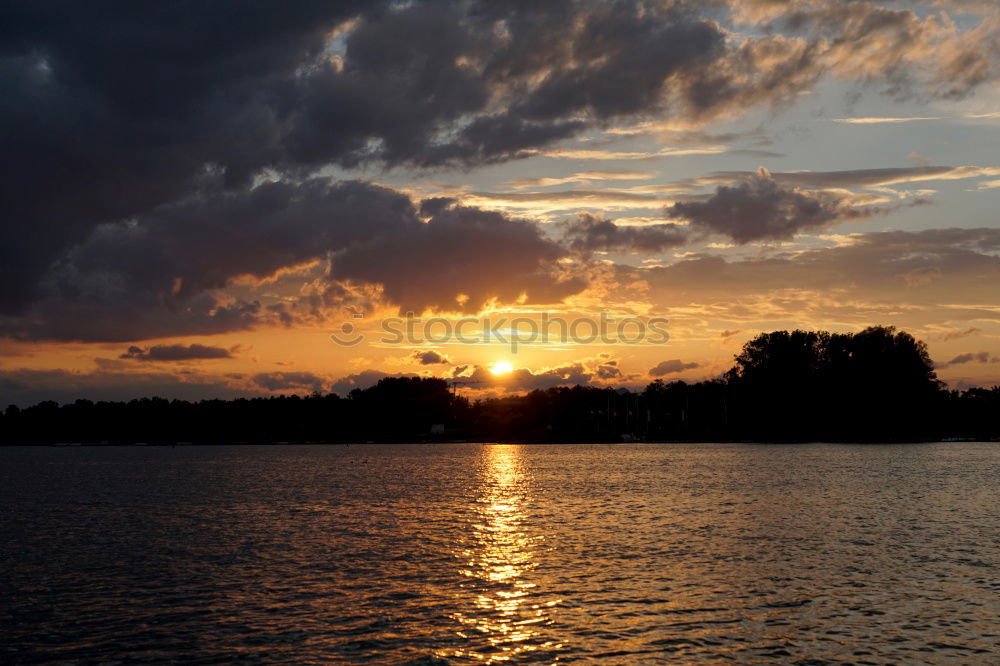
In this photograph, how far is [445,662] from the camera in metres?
31.2

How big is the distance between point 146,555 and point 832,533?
153 feet

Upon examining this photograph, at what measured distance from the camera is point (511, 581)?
153 feet

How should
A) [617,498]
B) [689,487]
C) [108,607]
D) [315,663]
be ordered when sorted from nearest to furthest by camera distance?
[315,663]
[108,607]
[617,498]
[689,487]

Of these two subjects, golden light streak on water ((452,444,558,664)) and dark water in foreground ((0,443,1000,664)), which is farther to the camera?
golden light streak on water ((452,444,558,664))

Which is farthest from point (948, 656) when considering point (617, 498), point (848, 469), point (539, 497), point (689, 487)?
point (848, 469)

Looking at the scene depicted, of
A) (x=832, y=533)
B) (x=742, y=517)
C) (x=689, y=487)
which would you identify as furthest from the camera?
(x=689, y=487)

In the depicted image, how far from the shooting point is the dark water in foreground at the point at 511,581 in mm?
33188

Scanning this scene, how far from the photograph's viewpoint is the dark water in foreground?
33.2 metres

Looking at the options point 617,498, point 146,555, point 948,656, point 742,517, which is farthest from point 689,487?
point 948,656

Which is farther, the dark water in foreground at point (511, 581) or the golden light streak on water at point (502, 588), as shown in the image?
the golden light streak on water at point (502, 588)

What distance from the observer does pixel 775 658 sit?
31250mm

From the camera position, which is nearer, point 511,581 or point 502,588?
point 502,588

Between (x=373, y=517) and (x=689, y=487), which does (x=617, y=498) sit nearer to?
(x=689, y=487)

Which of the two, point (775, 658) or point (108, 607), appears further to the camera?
point (108, 607)
